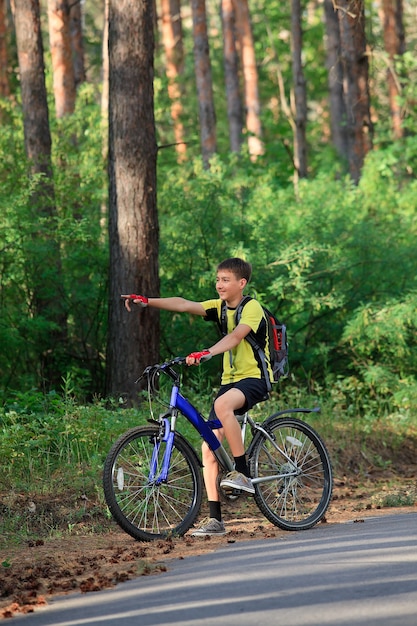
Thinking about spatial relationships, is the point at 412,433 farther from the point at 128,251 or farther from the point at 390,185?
the point at 390,185

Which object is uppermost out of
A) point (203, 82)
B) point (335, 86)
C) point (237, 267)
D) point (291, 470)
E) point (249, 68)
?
point (249, 68)

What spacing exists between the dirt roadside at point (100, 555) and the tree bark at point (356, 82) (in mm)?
14894

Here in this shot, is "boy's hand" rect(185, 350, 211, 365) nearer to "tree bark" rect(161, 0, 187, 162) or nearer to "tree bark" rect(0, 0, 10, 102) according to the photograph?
"tree bark" rect(0, 0, 10, 102)

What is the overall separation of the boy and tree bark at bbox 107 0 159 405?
14.4 feet

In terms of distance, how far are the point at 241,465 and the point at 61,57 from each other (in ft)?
51.7

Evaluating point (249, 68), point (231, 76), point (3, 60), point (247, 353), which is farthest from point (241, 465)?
point (249, 68)

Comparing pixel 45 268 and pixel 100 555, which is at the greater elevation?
pixel 45 268

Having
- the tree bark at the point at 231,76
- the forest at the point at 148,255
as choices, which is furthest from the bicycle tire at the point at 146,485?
the tree bark at the point at 231,76

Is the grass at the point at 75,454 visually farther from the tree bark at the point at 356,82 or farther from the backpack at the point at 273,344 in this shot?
the tree bark at the point at 356,82

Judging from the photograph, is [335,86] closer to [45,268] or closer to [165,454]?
[45,268]

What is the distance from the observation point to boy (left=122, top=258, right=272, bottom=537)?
849 cm

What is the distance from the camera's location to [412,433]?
13.9 meters

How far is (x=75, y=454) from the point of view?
10.7 m

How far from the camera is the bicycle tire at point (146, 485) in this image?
8.16 m
